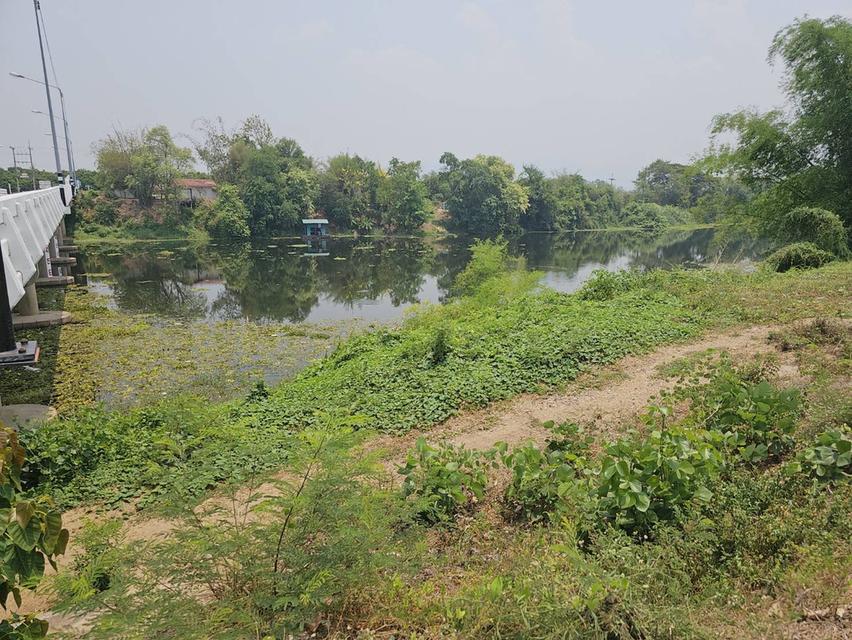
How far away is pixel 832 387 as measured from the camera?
5.36m

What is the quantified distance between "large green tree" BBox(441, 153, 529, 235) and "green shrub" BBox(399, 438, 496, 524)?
5156 cm

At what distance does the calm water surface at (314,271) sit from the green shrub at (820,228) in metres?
4.57

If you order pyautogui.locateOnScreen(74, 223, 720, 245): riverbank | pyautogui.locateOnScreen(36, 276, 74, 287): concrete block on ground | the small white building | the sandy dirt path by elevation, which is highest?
the small white building

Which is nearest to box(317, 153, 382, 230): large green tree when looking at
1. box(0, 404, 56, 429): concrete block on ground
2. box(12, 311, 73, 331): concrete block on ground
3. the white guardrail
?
box(12, 311, 73, 331): concrete block on ground

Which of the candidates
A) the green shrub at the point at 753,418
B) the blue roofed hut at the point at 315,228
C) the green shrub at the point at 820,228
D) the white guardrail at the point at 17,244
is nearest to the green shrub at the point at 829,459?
the green shrub at the point at 753,418

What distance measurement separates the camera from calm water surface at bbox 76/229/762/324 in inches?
740

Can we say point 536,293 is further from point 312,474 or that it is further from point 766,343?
point 312,474

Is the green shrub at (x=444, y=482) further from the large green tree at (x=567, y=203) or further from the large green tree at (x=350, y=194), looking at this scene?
the large green tree at (x=567, y=203)

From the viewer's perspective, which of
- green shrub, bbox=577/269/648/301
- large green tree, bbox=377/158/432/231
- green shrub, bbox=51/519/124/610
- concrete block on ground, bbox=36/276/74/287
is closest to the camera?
green shrub, bbox=51/519/124/610

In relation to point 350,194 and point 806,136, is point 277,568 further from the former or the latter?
point 350,194

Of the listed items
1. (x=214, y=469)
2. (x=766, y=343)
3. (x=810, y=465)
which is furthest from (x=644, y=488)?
(x=766, y=343)

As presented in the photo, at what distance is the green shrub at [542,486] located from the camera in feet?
12.3

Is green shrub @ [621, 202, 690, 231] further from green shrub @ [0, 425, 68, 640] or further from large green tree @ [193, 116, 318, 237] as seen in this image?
green shrub @ [0, 425, 68, 640]

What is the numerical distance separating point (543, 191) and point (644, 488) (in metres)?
62.2
